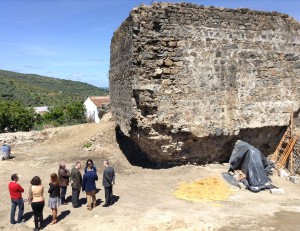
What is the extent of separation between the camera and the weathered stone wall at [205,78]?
997 centimetres

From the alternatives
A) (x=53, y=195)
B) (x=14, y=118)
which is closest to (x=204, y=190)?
(x=53, y=195)

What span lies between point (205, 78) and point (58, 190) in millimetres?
5863

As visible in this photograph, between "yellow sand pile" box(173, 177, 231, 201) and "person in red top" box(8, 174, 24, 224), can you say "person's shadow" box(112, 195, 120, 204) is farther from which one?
"person in red top" box(8, 174, 24, 224)

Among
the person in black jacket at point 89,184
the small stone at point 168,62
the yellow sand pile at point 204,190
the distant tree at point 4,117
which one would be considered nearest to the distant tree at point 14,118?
the distant tree at point 4,117

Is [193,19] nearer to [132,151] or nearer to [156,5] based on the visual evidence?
[156,5]

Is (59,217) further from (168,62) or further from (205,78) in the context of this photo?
(205,78)

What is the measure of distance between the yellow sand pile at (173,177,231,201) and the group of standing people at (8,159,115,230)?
211cm

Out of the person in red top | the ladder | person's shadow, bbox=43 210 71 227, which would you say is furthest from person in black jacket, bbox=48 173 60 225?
the ladder

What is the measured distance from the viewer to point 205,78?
10477mm

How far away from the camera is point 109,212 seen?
25.4 ft

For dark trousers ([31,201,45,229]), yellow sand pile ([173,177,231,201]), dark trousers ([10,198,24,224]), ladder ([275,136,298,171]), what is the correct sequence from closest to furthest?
dark trousers ([31,201,45,229]), dark trousers ([10,198,24,224]), yellow sand pile ([173,177,231,201]), ladder ([275,136,298,171])

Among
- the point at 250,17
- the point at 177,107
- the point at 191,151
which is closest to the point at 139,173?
the point at 191,151

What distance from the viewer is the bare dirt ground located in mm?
7070

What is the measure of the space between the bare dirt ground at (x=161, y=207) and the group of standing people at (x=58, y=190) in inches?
9.0
